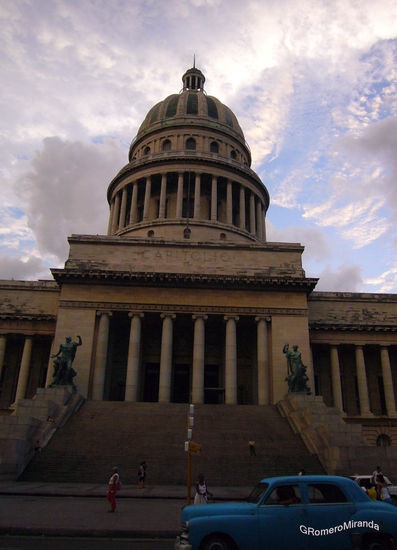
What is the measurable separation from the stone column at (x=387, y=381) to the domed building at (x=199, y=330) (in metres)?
0.11

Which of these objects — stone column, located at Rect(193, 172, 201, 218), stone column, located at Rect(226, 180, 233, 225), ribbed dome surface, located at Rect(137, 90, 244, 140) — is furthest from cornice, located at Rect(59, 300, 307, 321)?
ribbed dome surface, located at Rect(137, 90, 244, 140)

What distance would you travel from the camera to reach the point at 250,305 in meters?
39.8

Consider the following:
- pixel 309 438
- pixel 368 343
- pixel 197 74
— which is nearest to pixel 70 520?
pixel 309 438

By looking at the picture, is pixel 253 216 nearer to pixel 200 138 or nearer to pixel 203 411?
pixel 200 138

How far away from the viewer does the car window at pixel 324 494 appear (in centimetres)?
883

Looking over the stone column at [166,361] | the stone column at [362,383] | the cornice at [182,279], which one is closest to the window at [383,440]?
the stone column at [362,383]

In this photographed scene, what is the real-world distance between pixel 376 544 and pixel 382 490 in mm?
7100

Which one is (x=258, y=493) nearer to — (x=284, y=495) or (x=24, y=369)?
(x=284, y=495)

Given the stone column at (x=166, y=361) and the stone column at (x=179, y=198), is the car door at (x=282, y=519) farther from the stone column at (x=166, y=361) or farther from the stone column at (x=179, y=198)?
the stone column at (x=179, y=198)

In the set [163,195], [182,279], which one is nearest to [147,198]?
[163,195]

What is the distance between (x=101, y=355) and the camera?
3803 cm

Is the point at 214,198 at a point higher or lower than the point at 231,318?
higher

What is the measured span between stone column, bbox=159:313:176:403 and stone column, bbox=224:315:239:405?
4525 millimetres

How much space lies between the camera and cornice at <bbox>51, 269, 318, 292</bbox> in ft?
129
